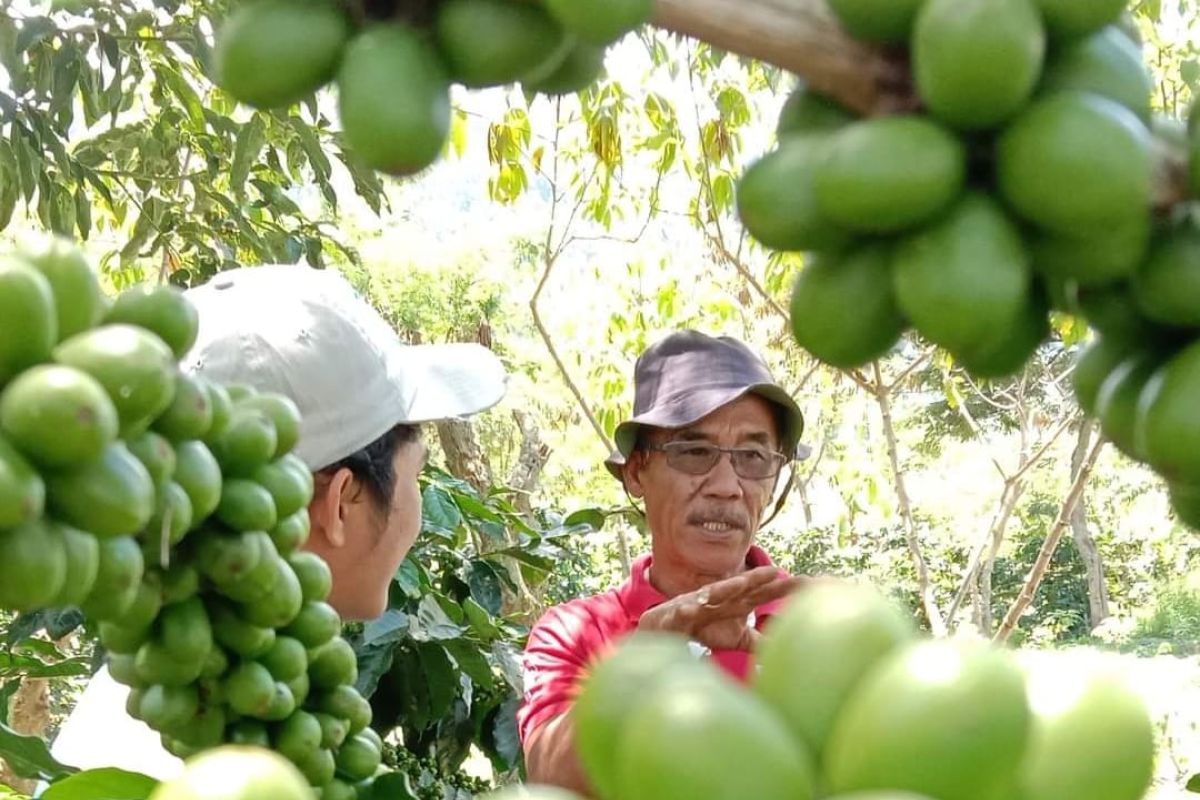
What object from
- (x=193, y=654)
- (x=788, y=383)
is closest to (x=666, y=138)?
(x=788, y=383)

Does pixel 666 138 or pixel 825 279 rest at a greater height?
pixel 666 138

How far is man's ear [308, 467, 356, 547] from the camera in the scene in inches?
69.5

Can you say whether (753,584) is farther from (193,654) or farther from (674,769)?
(674,769)

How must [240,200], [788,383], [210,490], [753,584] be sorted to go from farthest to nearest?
[788,383] < [240,200] < [753,584] < [210,490]

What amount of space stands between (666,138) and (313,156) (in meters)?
2.07

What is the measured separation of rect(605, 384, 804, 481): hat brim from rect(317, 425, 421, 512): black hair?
1.07 metres

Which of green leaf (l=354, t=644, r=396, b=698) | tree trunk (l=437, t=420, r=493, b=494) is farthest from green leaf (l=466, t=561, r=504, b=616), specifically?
tree trunk (l=437, t=420, r=493, b=494)

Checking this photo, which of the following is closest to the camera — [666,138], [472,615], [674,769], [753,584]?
[674,769]

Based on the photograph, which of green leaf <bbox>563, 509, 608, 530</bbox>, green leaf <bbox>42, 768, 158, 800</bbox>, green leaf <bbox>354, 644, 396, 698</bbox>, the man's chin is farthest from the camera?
green leaf <bbox>563, 509, 608, 530</bbox>

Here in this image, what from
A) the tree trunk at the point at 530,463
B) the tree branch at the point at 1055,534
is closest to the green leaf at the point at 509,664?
the tree branch at the point at 1055,534

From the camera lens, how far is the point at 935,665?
1.31 ft

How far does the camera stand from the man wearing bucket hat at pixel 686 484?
263 cm

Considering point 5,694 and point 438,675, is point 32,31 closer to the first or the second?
point 5,694

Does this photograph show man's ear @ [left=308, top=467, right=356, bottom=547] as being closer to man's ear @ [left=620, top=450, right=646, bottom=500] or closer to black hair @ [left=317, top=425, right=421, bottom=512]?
black hair @ [left=317, top=425, right=421, bottom=512]
